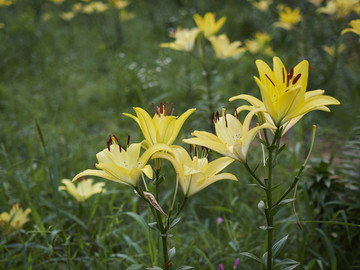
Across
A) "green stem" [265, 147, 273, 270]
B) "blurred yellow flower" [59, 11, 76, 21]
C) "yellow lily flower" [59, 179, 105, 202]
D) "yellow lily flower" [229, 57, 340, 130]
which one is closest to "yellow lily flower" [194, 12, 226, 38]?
"yellow lily flower" [59, 179, 105, 202]

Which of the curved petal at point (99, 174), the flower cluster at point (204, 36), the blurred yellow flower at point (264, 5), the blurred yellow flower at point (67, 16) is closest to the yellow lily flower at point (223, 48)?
the flower cluster at point (204, 36)

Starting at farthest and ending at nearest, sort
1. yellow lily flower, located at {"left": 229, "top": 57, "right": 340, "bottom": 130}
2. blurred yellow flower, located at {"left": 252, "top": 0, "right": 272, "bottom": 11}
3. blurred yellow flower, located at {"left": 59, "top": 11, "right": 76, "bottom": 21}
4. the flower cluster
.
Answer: blurred yellow flower, located at {"left": 59, "top": 11, "right": 76, "bottom": 21}
blurred yellow flower, located at {"left": 252, "top": 0, "right": 272, "bottom": 11}
the flower cluster
yellow lily flower, located at {"left": 229, "top": 57, "right": 340, "bottom": 130}

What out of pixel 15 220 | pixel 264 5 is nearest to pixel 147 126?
pixel 15 220

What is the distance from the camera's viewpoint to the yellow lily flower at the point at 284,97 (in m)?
0.92

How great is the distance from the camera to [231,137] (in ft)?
3.48

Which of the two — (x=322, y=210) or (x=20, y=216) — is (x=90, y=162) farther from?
(x=322, y=210)

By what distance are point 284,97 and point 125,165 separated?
53 centimetres

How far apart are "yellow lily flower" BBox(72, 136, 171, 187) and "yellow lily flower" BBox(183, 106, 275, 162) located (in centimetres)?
13

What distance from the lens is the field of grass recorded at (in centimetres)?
164

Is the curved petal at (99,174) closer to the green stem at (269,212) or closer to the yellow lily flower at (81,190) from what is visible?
the green stem at (269,212)

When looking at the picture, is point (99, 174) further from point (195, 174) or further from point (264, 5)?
point (264, 5)

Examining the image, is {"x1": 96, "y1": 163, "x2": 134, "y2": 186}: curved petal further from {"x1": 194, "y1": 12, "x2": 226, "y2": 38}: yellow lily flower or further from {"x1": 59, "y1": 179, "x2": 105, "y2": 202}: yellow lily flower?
{"x1": 194, "y1": 12, "x2": 226, "y2": 38}: yellow lily flower

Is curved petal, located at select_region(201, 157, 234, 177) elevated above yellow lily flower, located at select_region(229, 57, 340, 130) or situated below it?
below

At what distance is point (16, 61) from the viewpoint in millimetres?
4574
